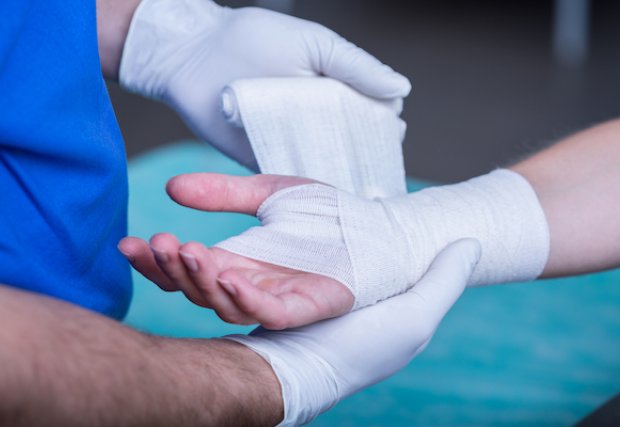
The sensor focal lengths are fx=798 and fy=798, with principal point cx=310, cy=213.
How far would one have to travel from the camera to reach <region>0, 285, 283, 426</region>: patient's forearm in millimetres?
568

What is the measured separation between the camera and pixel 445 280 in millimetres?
918

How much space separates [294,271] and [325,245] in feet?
0.18

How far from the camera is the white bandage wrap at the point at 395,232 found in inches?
35.0

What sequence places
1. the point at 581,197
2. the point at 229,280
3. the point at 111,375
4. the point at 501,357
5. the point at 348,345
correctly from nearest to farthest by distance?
1. the point at 111,375
2. the point at 229,280
3. the point at 348,345
4. the point at 581,197
5. the point at 501,357

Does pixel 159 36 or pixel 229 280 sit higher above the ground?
pixel 159 36

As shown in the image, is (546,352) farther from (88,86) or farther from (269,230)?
(88,86)

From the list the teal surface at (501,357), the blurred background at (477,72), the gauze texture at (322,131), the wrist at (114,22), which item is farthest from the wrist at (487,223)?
the blurred background at (477,72)

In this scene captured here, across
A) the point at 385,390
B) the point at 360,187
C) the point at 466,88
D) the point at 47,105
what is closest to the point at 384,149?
the point at 360,187

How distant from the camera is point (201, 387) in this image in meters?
0.73

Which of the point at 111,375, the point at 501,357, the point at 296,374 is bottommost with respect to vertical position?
the point at 501,357

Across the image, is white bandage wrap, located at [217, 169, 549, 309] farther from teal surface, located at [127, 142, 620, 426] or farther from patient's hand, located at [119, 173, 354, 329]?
teal surface, located at [127, 142, 620, 426]

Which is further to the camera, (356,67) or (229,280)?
(356,67)

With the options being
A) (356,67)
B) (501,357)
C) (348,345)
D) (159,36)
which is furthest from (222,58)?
(501,357)

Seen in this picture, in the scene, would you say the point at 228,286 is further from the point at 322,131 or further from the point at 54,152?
the point at 322,131
